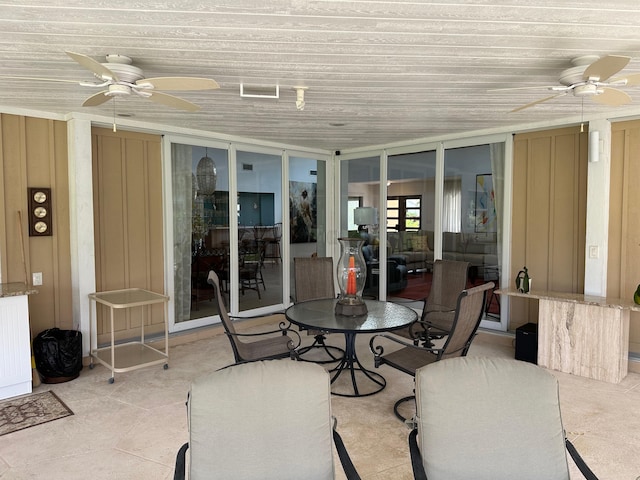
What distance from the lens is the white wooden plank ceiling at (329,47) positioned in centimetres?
216

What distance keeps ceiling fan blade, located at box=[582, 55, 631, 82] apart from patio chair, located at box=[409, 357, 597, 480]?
1724mm

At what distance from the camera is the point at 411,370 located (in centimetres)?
309

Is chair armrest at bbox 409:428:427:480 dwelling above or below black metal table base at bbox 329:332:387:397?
above

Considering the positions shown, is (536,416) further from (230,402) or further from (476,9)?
(476,9)

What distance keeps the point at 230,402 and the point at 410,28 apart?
209 cm

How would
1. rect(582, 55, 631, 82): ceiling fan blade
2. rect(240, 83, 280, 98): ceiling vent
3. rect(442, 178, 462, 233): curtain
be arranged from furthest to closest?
rect(442, 178, 462, 233): curtain, rect(240, 83, 280, 98): ceiling vent, rect(582, 55, 631, 82): ceiling fan blade

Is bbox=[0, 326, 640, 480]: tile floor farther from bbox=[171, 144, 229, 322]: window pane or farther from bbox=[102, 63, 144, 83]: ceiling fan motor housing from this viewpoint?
bbox=[102, 63, 144, 83]: ceiling fan motor housing

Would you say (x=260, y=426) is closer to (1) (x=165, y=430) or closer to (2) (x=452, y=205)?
(1) (x=165, y=430)

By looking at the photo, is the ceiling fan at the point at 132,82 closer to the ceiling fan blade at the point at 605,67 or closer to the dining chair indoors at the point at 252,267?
the ceiling fan blade at the point at 605,67

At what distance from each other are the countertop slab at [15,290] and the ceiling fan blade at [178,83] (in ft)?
7.15

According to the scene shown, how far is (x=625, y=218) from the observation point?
4504 millimetres

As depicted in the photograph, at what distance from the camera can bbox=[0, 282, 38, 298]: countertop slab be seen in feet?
11.9

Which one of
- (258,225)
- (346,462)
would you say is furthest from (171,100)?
(258,225)

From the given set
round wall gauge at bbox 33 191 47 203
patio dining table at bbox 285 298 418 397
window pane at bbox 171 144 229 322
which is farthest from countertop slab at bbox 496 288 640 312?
round wall gauge at bbox 33 191 47 203
